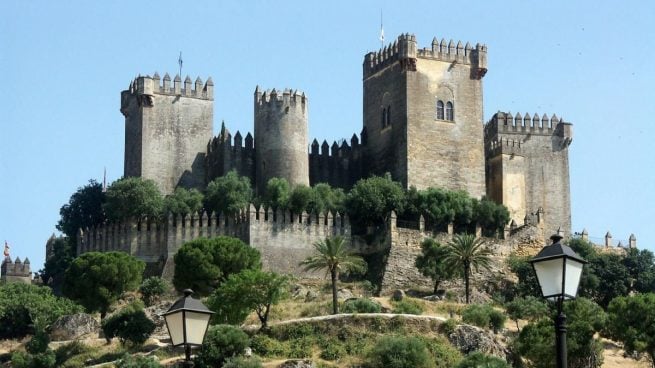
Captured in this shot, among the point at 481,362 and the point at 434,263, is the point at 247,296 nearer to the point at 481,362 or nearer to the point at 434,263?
the point at 481,362

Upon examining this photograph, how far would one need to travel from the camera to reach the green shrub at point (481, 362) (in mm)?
48250

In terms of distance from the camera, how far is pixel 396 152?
7156 cm

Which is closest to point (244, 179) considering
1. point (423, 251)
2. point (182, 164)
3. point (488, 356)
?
point (182, 164)

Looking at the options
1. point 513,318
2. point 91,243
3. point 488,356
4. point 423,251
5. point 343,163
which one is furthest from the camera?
point 343,163

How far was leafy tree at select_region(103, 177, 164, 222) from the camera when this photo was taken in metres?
68.1

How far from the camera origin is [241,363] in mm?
48969

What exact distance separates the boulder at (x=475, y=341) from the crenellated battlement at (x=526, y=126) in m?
23.9

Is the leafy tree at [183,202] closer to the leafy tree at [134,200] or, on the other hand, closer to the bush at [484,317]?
the leafy tree at [134,200]

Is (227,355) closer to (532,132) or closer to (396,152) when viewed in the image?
(396,152)

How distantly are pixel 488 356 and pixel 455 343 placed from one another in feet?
12.4

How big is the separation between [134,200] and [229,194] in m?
4.95

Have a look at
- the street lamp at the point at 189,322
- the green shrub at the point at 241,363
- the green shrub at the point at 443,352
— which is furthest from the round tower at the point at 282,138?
the street lamp at the point at 189,322

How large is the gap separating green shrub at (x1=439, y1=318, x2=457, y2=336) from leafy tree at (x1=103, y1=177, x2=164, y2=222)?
1912 centimetres

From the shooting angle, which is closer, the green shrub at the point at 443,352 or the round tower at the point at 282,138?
the green shrub at the point at 443,352
